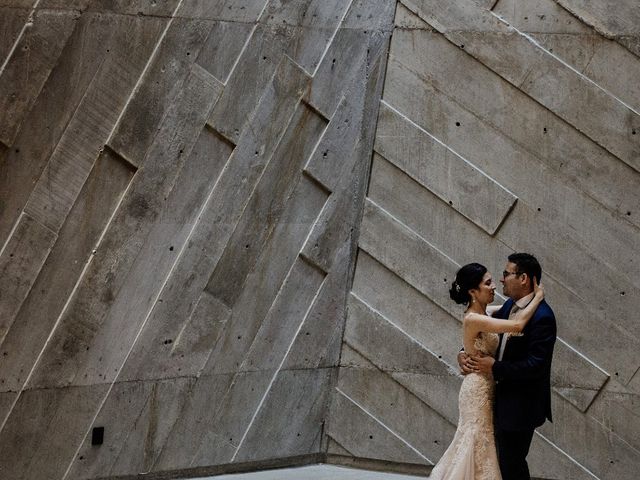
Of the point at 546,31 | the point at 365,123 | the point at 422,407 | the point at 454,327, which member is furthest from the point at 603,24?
the point at 422,407

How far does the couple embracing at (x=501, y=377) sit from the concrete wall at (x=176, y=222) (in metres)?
1.61

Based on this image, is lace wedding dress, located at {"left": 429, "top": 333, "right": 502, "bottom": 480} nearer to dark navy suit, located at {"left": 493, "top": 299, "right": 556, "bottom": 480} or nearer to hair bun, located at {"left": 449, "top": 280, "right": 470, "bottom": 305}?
dark navy suit, located at {"left": 493, "top": 299, "right": 556, "bottom": 480}

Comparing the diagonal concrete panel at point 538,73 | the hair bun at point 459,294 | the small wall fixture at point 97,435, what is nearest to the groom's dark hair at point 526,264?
the hair bun at point 459,294

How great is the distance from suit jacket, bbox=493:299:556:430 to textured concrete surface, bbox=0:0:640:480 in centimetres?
151

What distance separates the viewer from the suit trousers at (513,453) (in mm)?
5699

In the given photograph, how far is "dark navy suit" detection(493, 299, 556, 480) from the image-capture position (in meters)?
5.59

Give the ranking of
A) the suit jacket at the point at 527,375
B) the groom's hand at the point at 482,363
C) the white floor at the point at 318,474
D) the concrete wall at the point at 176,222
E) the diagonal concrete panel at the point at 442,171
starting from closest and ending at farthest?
1. the suit jacket at the point at 527,375
2. the groom's hand at the point at 482,363
3. the concrete wall at the point at 176,222
4. the white floor at the point at 318,474
5. the diagonal concrete panel at the point at 442,171

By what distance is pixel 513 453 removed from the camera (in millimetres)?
5723

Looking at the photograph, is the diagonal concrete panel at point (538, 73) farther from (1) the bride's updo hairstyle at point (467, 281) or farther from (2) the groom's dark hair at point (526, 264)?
(1) the bride's updo hairstyle at point (467, 281)

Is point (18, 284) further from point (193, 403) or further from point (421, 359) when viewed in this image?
point (421, 359)

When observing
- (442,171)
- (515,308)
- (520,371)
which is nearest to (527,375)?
(520,371)

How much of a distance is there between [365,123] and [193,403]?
1.97 m

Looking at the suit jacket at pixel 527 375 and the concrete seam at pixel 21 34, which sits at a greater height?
the concrete seam at pixel 21 34

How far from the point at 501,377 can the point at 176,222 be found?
1.95 meters
